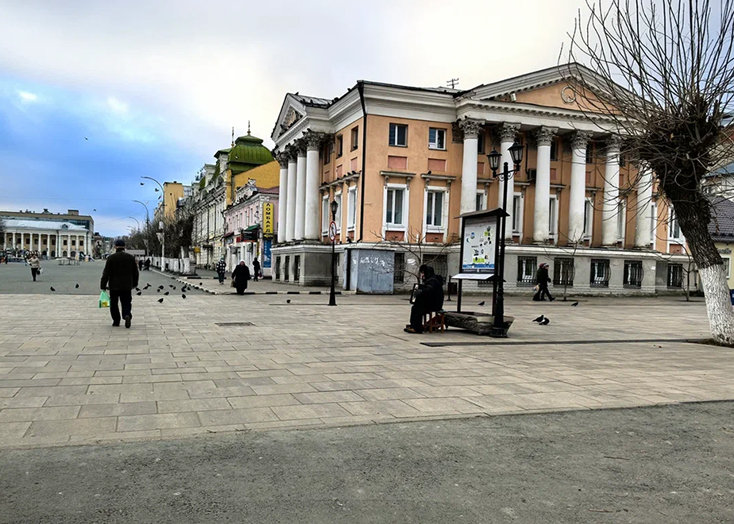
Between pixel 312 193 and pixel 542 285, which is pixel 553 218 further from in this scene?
pixel 312 193

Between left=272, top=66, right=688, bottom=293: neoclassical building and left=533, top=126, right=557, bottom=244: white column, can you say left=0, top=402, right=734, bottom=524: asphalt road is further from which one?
left=533, top=126, right=557, bottom=244: white column

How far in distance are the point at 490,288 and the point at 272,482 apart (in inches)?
1138

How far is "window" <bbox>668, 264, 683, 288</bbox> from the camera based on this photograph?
123ft

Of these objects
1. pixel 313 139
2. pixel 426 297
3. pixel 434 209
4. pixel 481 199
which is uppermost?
pixel 313 139

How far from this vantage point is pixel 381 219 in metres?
31.5

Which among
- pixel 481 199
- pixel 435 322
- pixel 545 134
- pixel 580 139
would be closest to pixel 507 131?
pixel 545 134

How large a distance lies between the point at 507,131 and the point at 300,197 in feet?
47.2

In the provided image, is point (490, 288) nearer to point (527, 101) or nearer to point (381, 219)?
point (381, 219)

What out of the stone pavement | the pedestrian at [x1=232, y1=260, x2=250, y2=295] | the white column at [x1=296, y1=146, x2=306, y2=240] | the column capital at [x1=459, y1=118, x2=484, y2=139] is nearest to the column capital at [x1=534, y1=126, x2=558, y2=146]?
the column capital at [x1=459, y1=118, x2=484, y2=139]

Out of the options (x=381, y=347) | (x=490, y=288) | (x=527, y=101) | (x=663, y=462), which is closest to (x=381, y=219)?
(x=490, y=288)

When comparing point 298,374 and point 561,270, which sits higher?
point 561,270

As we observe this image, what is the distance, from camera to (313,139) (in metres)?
36.7

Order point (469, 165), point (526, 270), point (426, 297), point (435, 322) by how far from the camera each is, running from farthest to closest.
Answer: point (526, 270)
point (469, 165)
point (435, 322)
point (426, 297)

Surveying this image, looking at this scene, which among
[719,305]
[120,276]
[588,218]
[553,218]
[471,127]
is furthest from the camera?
[588,218]
